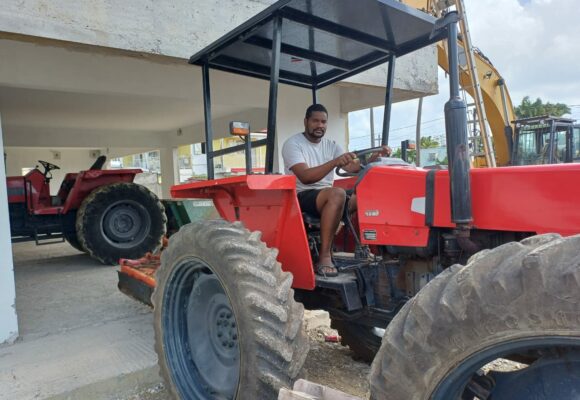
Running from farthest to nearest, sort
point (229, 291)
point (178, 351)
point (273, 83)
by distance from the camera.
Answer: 1. point (178, 351)
2. point (273, 83)
3. point (229, 291)

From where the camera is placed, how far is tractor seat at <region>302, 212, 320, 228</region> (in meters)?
2.81

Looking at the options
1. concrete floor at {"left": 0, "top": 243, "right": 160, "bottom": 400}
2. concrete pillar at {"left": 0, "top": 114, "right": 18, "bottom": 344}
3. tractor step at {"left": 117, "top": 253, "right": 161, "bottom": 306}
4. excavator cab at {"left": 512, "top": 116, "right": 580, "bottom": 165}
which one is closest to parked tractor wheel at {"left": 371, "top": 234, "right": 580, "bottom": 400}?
concrete floor at {"left": 0, "top": 243, "right": 160, "bottom": 400}

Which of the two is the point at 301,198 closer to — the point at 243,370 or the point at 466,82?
the point at 243,370

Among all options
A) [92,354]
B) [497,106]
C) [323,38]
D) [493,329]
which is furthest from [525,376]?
[497,106]

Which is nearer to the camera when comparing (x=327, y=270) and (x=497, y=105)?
(x=327, y=270)

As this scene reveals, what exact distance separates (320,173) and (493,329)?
5.16ft

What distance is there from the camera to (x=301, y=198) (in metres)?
2.87

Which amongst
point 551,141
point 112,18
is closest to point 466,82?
point 551,141

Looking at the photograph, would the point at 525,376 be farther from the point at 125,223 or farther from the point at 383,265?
the point at 125,223

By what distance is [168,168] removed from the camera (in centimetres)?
1340

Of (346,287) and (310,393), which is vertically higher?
(346,287)

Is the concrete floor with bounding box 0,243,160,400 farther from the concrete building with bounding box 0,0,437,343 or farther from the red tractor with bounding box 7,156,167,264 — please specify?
the red tractor with bounding box 7,156,167,264

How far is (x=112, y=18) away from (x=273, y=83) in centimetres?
234

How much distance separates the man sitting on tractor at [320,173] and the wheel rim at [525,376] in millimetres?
1175
